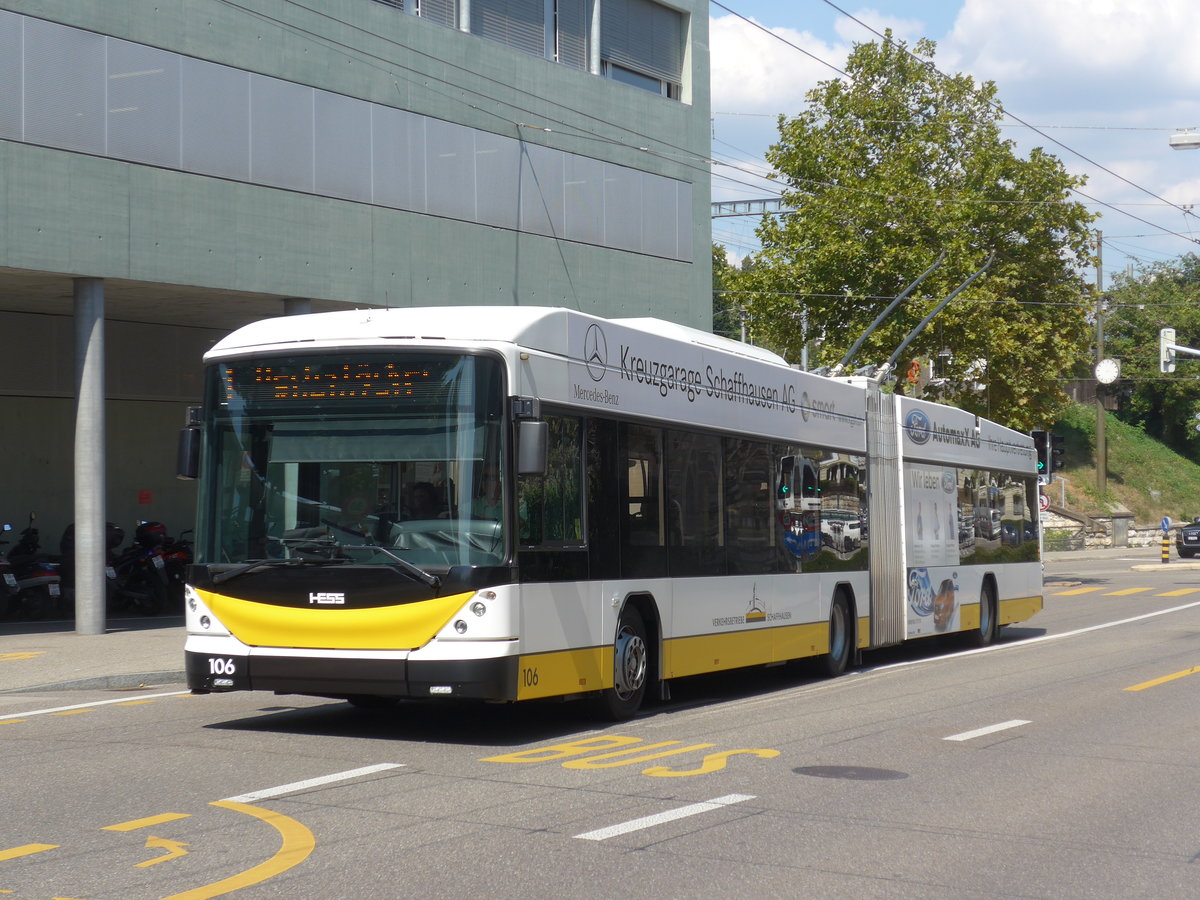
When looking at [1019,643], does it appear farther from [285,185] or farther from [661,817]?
[661,817]

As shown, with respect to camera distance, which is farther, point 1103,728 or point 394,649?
point 1103,728

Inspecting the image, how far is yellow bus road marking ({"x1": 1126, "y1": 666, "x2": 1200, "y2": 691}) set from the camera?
15126 millimetres

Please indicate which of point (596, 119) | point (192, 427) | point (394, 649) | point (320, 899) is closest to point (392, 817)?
point (320, 899)

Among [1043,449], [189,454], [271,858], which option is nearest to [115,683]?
[189,454]

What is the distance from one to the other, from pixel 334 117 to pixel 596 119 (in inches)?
252

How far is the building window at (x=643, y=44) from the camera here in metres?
28.9

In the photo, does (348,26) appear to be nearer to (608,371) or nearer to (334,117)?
(334,117)

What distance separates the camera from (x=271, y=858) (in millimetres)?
6520

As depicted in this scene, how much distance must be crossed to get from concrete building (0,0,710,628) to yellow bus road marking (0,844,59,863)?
13774 millimetres

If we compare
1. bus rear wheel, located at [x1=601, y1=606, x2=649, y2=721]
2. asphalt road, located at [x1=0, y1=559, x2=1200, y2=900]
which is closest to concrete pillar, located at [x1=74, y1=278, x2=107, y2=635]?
asphalt road, located at [x1=0, y1=559, x2=1200, y2=900]

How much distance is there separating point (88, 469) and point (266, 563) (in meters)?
10.7

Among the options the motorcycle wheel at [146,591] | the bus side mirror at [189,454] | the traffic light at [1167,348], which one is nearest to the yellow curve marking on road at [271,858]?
the bus side mirror at [189,454]

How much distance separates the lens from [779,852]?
696cm

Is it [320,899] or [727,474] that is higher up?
[727,474]
